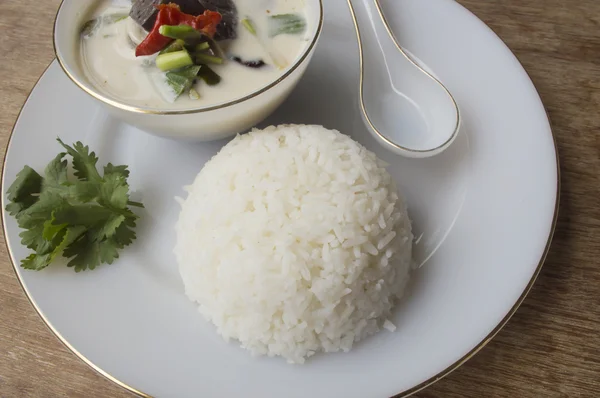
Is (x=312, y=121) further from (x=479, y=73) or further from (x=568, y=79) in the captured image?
(x=568, y=79)

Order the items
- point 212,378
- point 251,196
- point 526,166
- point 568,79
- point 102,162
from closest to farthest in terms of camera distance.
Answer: point 212,378 < point 251,196 < point 526,166 < point 102,162 < point 568,79

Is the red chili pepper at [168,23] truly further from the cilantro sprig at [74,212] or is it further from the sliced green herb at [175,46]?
the cilantro sprig at [74,212]

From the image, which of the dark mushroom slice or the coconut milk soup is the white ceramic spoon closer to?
the coconut milk soup

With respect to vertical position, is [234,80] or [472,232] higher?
[234,80]

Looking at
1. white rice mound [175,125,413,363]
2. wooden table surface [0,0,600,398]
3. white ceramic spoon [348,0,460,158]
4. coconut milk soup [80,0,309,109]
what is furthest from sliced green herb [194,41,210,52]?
wooden table surface [0,0,600,398]

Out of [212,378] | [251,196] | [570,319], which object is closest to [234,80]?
[251,196]

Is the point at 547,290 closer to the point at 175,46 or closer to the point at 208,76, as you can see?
the point at 208,76
